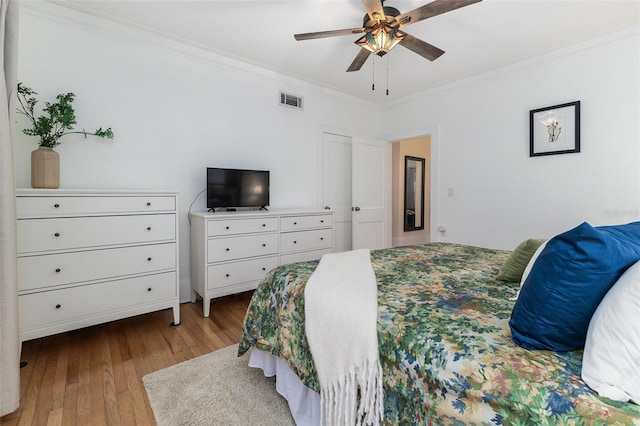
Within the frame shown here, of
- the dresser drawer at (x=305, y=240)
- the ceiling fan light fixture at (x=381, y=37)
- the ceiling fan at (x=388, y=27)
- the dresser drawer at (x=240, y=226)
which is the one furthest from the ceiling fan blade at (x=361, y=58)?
the dresser drawer at (x=305, y=240)

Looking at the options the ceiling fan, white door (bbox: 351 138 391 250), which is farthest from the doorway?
the ceiling fan

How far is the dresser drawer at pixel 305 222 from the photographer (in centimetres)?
323

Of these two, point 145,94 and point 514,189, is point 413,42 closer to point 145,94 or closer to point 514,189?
point 514,189

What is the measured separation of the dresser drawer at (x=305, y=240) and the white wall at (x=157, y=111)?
2.14 feet

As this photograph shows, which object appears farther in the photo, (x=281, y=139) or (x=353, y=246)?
(x=353, y=246)

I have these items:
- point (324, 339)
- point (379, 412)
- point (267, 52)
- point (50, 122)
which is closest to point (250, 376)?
point (324, 339)

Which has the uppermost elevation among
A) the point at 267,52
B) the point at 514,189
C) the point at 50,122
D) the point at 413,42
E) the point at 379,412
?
the point at 267,52

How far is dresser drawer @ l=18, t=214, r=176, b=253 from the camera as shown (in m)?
1.92

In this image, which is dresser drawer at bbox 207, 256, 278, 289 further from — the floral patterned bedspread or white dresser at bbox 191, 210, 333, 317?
the floral patterned bedspread

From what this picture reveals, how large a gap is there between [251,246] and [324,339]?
1.93 m

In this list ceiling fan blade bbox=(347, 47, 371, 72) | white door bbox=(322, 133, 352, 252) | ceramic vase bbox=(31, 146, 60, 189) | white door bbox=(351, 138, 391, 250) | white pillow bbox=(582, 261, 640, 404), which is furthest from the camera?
white door bbox=(351, 138, 391, 250)

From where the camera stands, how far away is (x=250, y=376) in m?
1.80

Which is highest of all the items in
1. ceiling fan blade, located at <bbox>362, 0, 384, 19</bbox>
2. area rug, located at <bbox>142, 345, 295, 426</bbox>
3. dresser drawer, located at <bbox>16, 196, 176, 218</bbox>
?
ceiling fan blade, located at <bbox>362, 0, 384, 19</bbox>

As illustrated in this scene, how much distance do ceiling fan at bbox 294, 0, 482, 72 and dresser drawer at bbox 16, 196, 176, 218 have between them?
1735 mm
